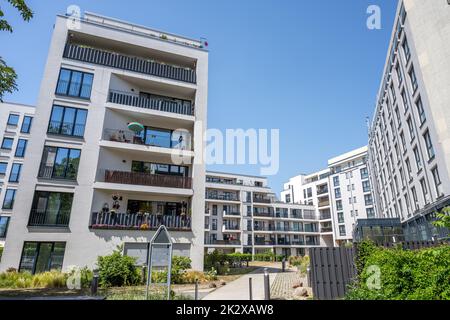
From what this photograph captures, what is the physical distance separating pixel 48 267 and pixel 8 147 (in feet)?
95.0

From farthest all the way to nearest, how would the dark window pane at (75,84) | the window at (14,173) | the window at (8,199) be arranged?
the window at (14,173) → the window at (8,199) → the dark window pane at (75,84)

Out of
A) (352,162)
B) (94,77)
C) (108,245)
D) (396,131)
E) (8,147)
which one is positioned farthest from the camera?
(352,162)

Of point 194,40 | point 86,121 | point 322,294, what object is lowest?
point 322,294

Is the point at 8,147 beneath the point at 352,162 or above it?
beneath

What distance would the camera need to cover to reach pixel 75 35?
20.5 m

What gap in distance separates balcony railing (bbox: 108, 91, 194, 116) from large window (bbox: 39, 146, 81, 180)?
4.99 m

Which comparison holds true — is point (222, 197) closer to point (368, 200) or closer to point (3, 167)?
point (368, 200)

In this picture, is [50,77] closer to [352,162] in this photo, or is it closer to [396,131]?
[396,131]

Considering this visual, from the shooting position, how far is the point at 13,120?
3619 centimetres

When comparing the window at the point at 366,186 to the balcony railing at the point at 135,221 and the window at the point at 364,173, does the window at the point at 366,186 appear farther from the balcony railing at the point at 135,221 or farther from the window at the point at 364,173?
the balcony railing at the point at 135,221

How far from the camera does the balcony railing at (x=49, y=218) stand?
15945 millimetres

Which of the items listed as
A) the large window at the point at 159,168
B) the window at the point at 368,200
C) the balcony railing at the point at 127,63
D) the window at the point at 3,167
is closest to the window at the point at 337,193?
the window at the point at 368,200

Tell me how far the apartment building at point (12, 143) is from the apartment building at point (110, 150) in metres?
21.9
